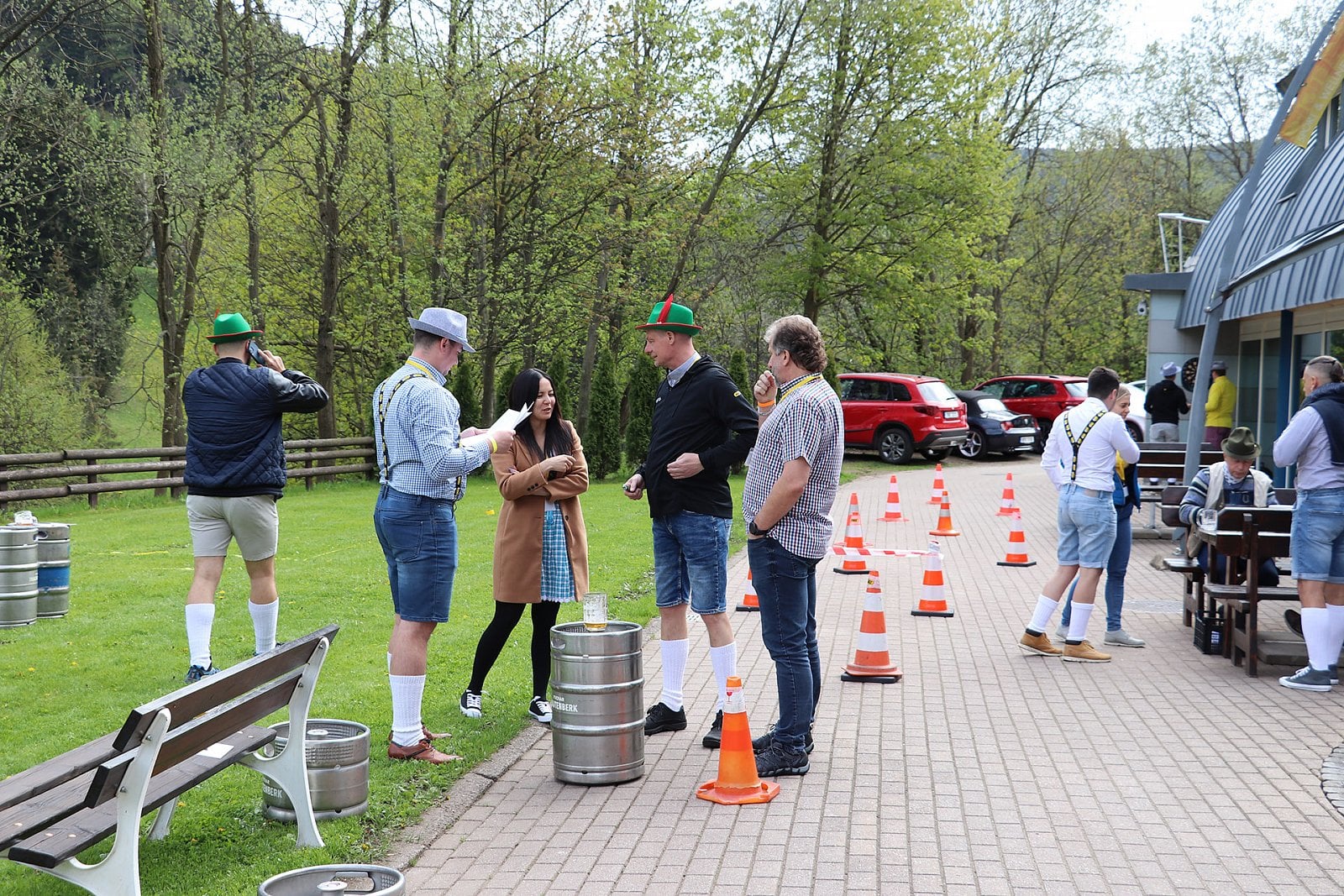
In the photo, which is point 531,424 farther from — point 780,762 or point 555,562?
point 780,762

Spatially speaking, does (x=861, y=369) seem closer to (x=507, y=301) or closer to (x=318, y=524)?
(x=507, y=301)

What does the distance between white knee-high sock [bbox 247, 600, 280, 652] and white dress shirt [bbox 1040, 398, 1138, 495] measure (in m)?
5.14

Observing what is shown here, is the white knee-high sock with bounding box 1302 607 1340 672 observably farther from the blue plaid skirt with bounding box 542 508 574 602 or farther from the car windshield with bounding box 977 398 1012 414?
the car windshield with bounding box 977 398 1012 414

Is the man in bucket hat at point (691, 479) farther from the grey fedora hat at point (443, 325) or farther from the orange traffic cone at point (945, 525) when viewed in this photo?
the orange traffic cone at point (945, 525)

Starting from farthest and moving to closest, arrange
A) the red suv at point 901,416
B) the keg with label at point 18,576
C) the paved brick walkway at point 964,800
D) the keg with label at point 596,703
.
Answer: the red suv at point 901,416 < the keg with label at point 18,576 < the keg with label at point 596,703 < the paved brick walkway at point 964,800

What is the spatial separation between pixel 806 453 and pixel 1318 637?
416cm

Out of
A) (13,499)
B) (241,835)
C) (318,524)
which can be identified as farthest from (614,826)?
(13,499)

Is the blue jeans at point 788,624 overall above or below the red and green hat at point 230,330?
below

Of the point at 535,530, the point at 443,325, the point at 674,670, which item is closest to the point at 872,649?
the point at 674,670

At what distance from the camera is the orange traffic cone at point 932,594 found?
10.3m

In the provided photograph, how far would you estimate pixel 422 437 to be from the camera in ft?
18.2

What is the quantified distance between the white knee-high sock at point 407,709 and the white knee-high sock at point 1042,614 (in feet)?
15.4

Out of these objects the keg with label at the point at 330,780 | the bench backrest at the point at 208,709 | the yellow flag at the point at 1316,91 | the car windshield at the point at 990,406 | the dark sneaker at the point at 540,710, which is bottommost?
the dark sneaker at the point at 540,710

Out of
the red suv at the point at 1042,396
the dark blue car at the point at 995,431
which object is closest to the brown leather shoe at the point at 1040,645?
the dark blue car at the point at 995,431
